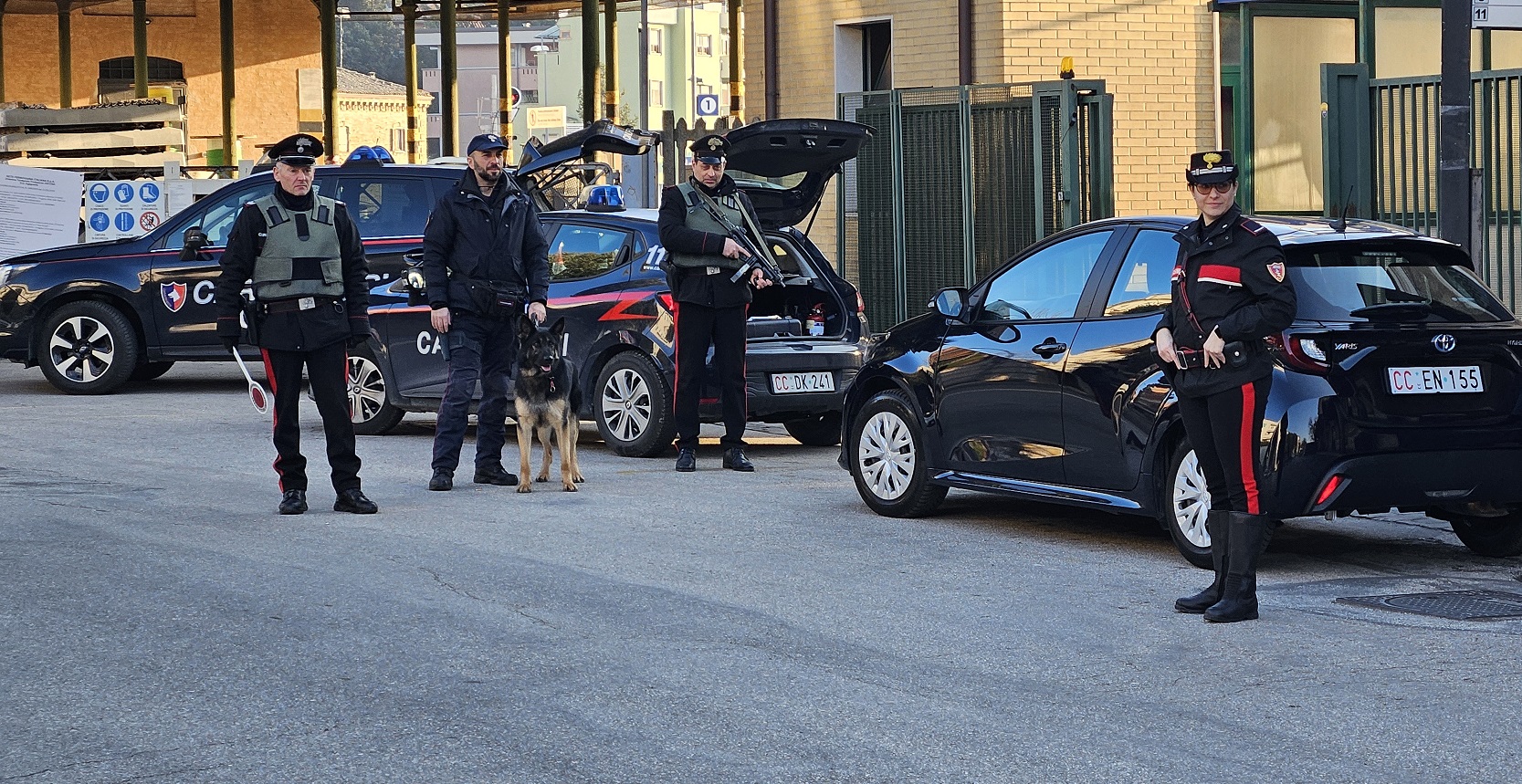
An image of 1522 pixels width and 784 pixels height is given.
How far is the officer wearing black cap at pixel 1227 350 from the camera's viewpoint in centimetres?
713

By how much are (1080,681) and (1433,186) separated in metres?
9.73

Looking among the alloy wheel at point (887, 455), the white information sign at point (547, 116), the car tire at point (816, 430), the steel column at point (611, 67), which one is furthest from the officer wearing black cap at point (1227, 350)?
the white information sign at point (547, 116)

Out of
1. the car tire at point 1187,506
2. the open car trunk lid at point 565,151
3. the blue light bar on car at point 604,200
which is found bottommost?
the car tire at point 1187,506

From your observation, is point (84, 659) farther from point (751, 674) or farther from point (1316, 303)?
point (1316, 303)

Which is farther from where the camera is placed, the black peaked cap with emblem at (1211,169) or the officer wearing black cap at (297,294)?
the officer wearing black cap at (297,294)

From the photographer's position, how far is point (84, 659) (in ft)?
21.3

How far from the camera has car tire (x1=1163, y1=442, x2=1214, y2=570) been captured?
8.20 m

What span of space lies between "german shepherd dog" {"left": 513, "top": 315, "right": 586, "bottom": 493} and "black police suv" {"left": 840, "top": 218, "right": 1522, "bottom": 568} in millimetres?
2111

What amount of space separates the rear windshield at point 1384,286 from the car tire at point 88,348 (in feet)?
37.8

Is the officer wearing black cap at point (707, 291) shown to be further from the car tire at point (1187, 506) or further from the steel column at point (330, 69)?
the steel column at point (330, 69)

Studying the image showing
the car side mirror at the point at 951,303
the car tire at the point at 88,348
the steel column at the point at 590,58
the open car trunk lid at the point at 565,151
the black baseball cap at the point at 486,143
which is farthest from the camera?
the steel column at the point at 590,58

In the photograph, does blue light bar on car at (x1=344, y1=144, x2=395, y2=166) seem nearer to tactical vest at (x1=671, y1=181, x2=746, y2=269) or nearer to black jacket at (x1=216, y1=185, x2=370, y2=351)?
tactical vest at (x1=671, y1=181, x2=746, y2=269)

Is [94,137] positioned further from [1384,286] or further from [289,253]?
[1384,286]

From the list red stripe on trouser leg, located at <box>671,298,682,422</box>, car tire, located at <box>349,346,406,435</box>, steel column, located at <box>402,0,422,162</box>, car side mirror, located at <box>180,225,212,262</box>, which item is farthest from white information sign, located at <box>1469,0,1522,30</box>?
steel column, located at <box>402,0,422,162</box>
